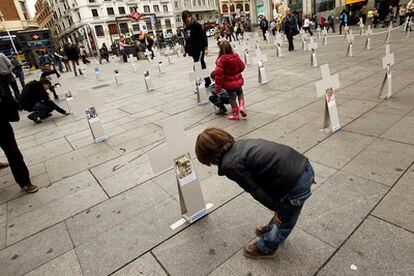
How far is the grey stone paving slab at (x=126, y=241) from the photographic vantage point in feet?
7.98

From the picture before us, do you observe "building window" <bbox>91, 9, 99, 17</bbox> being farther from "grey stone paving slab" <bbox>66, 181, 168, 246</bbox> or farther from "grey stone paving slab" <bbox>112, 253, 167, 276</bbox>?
"grey stone paving slab" <bbox>112, 253, 167, 276</bbox>

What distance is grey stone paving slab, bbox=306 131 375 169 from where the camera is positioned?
3.54 meters

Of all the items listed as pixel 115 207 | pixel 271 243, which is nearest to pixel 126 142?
pixel 115 207

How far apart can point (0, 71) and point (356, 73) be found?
10.4 m

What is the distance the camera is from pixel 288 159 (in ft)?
6.12

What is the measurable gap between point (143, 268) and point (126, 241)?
1.40 feet

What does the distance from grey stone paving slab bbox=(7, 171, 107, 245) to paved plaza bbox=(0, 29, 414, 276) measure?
17mm

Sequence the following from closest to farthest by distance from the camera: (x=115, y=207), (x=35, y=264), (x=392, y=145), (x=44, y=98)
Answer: (x=35, y=264), (x=115, y=207), (x=392, y=145), (x=44, y=98)

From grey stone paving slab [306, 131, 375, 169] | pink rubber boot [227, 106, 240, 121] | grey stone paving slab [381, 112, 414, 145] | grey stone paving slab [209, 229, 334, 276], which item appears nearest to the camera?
grey stone paving slab [209, 229, 334, 276]

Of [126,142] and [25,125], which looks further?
[25,125]

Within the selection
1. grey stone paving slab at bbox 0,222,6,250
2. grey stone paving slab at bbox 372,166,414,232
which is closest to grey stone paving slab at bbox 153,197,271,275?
grey stone paving slab at bbox 372,166,414,232

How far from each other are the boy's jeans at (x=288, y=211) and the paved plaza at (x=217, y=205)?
0.19 metres

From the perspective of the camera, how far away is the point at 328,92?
4.19 m

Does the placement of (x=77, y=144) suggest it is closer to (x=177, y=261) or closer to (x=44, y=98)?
(x=44, y=98)
